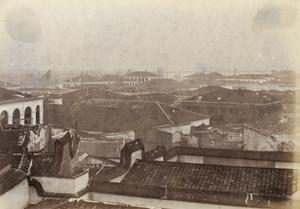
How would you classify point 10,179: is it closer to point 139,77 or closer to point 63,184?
point 63,184

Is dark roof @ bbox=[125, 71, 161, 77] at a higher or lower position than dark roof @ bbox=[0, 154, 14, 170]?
higher

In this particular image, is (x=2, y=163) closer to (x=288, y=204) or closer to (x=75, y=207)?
(x=75, y=207)

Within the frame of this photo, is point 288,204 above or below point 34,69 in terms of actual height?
below

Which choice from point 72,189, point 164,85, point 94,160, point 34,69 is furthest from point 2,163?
point 164,85

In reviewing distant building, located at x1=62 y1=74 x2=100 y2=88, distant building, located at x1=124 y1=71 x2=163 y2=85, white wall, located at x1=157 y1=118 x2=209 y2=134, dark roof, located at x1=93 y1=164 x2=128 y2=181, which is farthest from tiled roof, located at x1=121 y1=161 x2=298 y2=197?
distant building, located at x1=62 y1=74 x2=100 y2=88

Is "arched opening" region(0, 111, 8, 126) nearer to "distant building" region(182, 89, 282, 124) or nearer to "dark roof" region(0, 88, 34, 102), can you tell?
"dark roof" region(0, 88, 34, 102)

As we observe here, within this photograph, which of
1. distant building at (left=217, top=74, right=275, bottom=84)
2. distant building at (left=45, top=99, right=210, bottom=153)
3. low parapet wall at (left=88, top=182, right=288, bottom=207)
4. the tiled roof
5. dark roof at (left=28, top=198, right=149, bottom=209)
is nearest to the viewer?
dark roof at (left=28, top=198, right=149, bottom=209)
